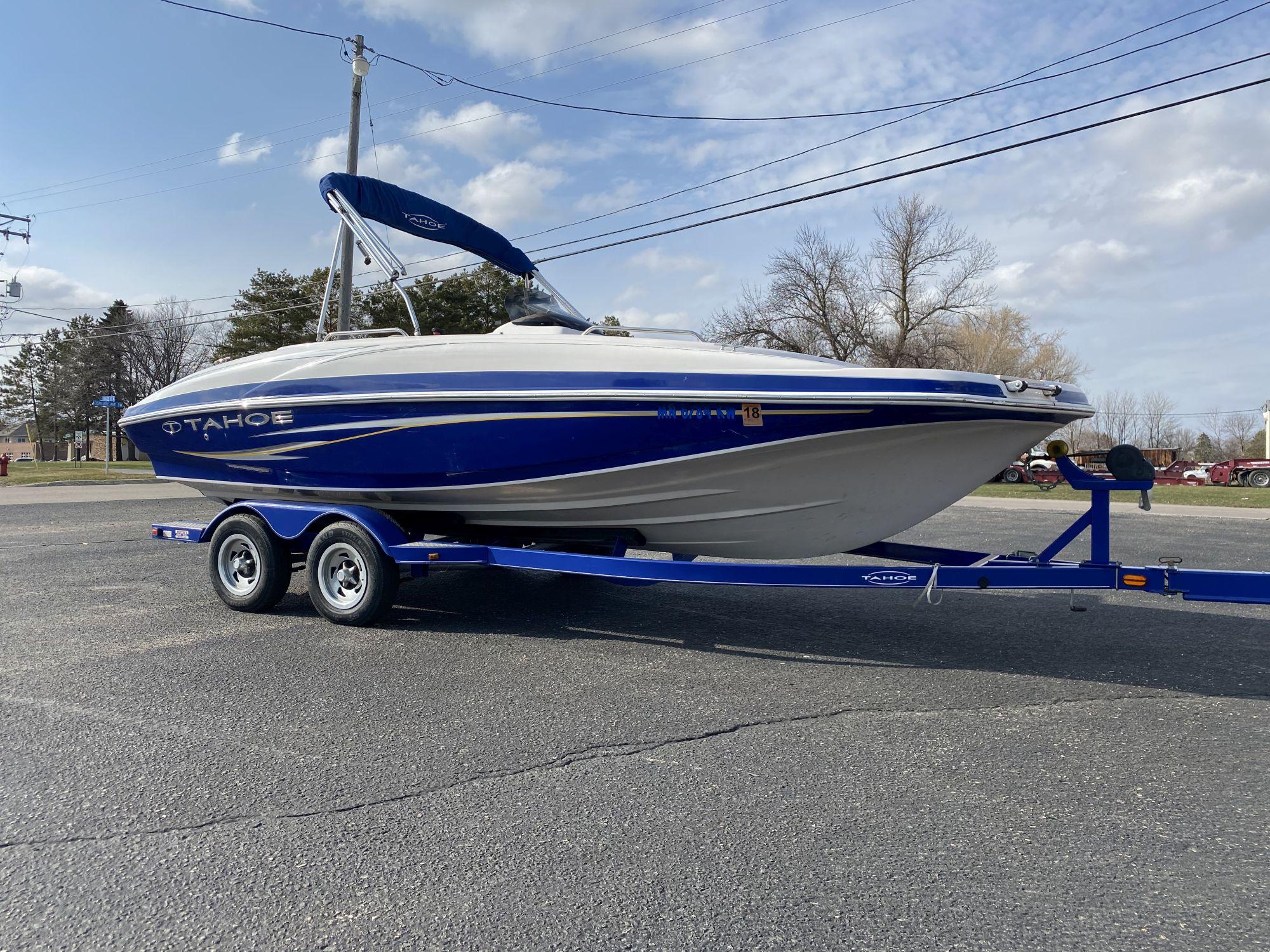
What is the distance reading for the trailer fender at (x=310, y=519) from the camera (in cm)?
578

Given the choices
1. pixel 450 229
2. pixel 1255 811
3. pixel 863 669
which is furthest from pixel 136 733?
pixel 450 229

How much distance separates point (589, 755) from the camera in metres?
3.55

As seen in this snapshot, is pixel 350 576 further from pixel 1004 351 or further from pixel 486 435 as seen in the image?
pixel 1004 351

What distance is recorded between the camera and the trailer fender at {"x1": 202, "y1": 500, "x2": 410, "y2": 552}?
5.78 m

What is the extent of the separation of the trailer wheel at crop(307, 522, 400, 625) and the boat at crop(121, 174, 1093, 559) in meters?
0.47

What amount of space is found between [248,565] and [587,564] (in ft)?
9.06

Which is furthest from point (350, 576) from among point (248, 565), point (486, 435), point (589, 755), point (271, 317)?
point (271, 317)

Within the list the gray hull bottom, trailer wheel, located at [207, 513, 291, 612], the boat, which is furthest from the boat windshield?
trailer wheel, located at [207, 513, 291, 612]

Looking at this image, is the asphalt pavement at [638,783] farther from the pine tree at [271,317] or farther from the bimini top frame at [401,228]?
the pine tree at [271,317]

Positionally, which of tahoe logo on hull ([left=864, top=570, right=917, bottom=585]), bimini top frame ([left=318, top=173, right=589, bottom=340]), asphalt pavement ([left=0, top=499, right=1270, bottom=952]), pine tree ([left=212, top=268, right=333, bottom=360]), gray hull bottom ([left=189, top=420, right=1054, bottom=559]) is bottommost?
asphalt pavement ([left=0, top=499, right=1270, bottom=952])

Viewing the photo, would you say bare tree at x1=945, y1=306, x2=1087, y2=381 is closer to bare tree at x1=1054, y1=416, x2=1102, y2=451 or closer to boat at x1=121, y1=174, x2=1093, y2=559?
bare tree at x1=1054, y1=416, x2=1102, y2=451

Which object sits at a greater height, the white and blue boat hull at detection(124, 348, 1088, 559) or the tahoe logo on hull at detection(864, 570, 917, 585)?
the white and blue boat hull at detection(124, 348, 1088, 559)

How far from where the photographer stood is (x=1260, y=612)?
620 cm

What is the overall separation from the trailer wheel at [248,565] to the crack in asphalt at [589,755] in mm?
3482
